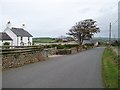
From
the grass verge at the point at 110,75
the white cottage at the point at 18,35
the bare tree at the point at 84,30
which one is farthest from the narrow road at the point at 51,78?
the bare tree at the point at 84,30

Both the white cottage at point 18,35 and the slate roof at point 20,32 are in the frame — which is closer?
the white cottage at point 18,35

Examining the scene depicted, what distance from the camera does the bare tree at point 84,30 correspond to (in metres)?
93.5

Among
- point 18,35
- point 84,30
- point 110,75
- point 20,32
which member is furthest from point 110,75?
point 84,30

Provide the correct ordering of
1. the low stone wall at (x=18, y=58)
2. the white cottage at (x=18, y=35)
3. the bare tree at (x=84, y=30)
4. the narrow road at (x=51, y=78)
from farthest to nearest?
1. the bare tree at (x=84, y=30)
2. the white cottage at (x=18, y=35)
3. the low stone wall at (x=18, y=58)
4. the narrow road at (x=51, y=78)

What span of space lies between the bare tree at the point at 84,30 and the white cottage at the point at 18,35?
2988 cm

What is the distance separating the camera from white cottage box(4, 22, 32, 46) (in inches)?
2502

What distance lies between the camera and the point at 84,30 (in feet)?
307

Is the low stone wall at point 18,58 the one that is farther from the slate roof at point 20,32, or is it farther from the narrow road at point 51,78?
the slate roof at point 20,32

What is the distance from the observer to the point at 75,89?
888cm

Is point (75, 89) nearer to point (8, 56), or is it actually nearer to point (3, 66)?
point (3, 66)

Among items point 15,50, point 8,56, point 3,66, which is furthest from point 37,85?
point 15,50

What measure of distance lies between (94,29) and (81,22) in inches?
239

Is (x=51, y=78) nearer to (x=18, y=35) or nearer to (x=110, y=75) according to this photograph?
(x=110, y=75)

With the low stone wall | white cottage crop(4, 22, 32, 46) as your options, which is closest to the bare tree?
white cottage crop(4, 22, 32, 46)
